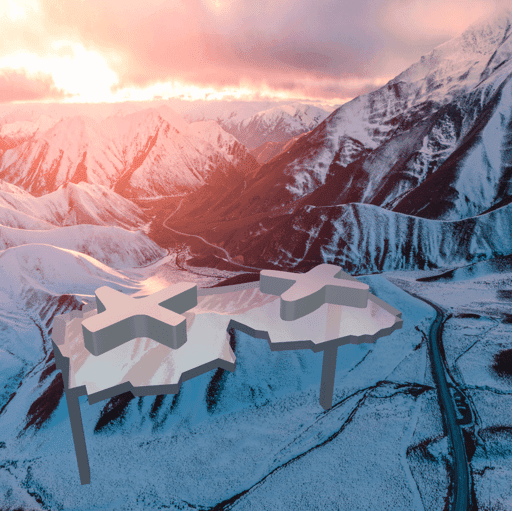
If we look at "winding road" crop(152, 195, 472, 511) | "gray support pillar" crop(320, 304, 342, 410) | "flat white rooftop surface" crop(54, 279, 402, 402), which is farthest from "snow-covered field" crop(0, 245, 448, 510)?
"flat white rooftop surface" crop(54, 279, 402, 402)

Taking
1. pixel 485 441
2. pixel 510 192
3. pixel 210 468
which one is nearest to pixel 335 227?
pixel 510 192

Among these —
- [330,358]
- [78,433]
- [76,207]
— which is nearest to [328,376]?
[330,358]

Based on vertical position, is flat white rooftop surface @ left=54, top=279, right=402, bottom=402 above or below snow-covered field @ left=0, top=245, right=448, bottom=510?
above

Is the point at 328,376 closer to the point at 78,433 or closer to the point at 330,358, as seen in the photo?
the point at 330,358

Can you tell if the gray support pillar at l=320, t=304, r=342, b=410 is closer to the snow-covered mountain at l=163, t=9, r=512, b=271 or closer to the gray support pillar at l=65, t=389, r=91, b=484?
the gray support pillar at l=65, t=389, r=91, b=484

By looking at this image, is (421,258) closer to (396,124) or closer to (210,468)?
(210,468)

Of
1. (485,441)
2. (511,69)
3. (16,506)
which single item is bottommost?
(16,506)
